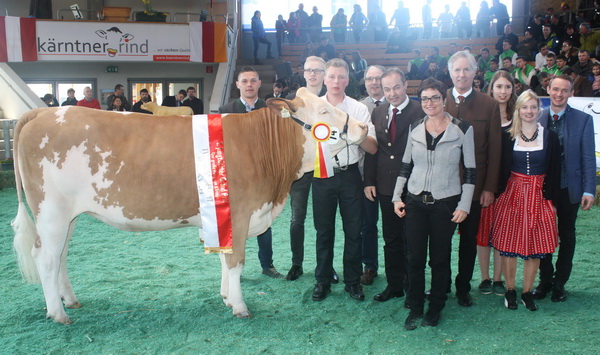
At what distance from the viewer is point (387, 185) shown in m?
4.72

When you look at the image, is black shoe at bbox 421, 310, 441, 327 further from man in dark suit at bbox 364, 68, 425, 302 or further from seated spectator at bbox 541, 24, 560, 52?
seated spectator at bbox 541, 24, 560, 52

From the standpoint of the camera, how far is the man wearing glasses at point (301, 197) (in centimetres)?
531

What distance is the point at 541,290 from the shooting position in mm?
4945

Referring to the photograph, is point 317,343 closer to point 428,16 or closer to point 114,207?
point 114,207

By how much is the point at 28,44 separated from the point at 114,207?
14.2m

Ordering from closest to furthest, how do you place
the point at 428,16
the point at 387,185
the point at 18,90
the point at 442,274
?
the point at 442,274, the point at 387,185, the point at 18,90, the point at 428,16

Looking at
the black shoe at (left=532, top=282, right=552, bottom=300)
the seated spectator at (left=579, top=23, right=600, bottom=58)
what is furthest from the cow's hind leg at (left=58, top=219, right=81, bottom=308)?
the seated spectator at (left=579, top=23, right=600, bottom=58)

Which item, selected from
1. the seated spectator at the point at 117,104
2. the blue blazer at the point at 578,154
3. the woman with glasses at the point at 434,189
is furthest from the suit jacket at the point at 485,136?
the seated spectator at the point at 117,104

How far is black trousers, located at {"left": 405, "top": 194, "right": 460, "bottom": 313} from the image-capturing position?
4.22 m

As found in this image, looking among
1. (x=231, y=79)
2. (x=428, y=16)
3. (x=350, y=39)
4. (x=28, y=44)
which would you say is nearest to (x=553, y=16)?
(x=428, y=16)

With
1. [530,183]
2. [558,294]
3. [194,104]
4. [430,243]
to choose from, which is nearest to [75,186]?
[430,243]

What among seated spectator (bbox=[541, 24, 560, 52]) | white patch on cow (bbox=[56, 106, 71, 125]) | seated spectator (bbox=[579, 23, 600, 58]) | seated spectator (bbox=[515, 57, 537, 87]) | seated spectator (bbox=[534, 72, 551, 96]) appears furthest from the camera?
seated spectator (bbox=[541, 24, 560, 52])

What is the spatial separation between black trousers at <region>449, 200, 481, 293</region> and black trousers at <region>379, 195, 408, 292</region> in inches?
17.9

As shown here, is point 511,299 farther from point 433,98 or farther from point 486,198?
point 433,98
